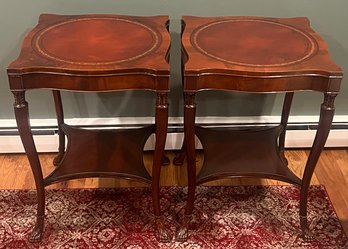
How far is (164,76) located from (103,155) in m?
0.50

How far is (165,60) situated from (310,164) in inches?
22.0

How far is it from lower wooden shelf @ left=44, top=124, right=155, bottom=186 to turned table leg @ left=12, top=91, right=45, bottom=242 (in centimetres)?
5

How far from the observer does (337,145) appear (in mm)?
2080

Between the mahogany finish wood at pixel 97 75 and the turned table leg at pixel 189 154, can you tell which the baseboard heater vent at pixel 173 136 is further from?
the turned table leg at pixel 189 154

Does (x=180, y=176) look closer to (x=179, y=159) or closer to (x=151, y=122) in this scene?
(x=179, y=159)

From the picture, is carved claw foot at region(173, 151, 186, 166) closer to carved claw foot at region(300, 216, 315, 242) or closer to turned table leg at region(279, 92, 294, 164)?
turned table leg at region(279, 92, 294, 164)

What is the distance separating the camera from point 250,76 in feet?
4.41

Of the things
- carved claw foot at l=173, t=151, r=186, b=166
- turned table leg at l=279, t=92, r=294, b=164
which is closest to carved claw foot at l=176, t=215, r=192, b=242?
carved claw foot at l=173, t=151, r=186, b=166

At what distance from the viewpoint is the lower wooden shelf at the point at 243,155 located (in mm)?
1636

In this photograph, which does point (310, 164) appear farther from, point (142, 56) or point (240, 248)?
point (142, 56)

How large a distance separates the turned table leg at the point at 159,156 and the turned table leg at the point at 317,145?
0.44m

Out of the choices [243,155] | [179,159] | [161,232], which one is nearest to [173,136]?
[179,159]

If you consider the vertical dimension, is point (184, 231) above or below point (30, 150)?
below

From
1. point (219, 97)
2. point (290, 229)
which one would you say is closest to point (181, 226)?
point (290, 229)
